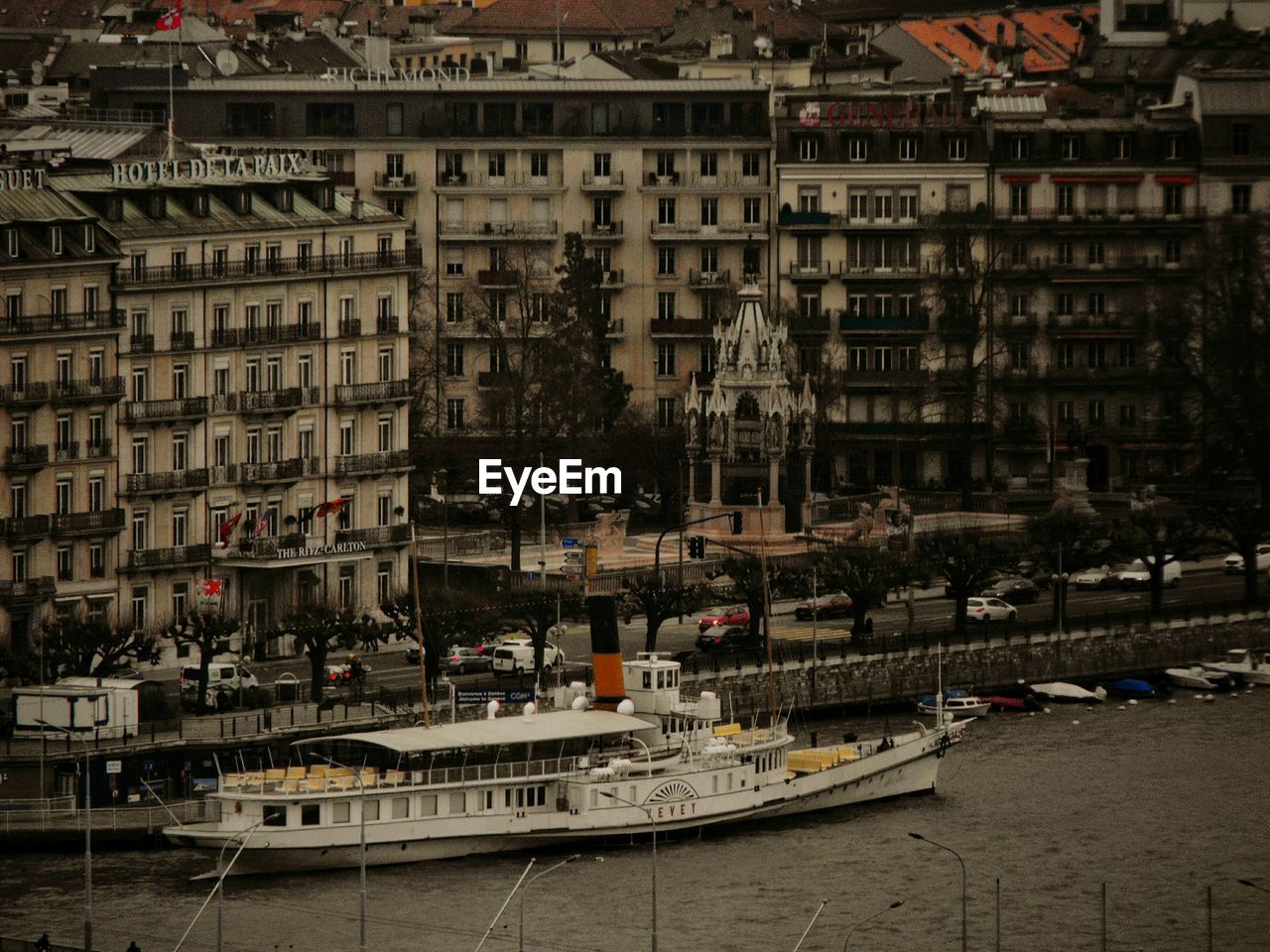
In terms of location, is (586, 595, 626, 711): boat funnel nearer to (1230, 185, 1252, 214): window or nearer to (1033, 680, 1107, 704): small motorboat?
(1033, 680, 1107, 704): small motorboat

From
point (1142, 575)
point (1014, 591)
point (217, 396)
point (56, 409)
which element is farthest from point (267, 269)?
point (1142, 575)

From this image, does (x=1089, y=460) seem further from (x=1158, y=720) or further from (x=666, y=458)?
(x=1158, y=720)

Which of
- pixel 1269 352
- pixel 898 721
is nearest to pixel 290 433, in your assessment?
pixel 898 721

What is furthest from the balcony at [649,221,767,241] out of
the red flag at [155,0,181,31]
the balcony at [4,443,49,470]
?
the balcony at [4,443,49,470]

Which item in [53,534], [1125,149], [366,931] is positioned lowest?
[366,931]

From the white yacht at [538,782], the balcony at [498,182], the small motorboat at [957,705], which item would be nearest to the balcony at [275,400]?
the white yacht at [538,782]

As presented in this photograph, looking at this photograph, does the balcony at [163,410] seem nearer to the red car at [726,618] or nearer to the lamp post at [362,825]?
the red car at [726,618]
